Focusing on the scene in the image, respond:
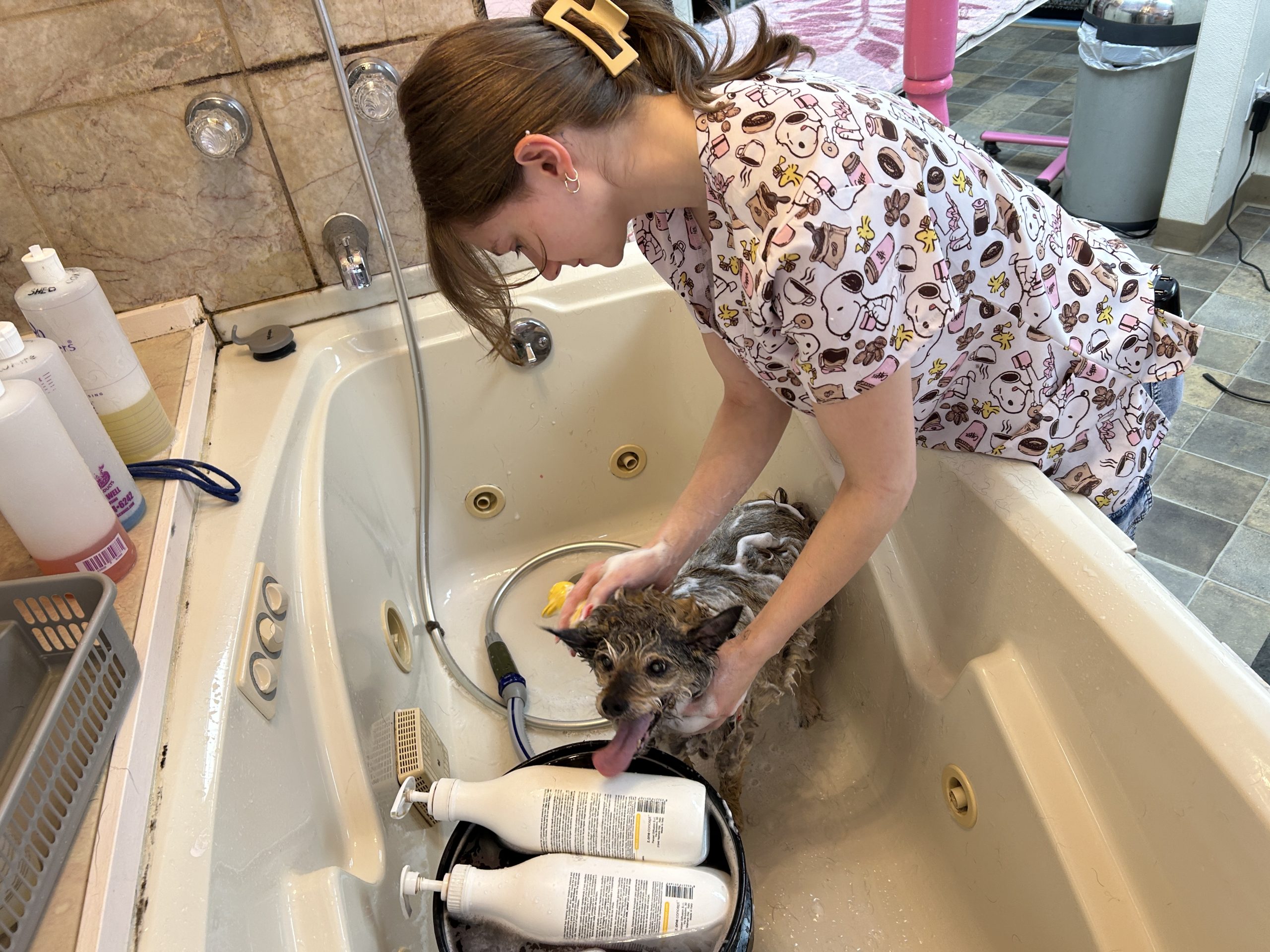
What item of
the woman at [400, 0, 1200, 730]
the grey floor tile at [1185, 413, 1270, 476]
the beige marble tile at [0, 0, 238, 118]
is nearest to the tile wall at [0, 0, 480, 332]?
the beige marble tile at [0, 0, 238, 118]

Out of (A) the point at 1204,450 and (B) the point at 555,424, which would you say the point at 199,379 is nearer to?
(B) the point at 555,424

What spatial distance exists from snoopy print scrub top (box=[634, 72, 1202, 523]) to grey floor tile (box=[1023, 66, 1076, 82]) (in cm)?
342

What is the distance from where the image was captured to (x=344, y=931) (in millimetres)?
847

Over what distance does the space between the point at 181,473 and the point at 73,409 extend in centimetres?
19

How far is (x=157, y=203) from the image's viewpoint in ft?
4.81

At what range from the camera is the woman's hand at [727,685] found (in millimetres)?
966

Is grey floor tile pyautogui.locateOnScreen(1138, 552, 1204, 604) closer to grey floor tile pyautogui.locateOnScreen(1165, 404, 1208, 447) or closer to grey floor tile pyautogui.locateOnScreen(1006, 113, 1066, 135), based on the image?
grey floor tile pyautogui.locateOnScreen(1165, 404, 1208, 447)

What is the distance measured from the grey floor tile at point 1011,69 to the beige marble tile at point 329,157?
11.7 feet

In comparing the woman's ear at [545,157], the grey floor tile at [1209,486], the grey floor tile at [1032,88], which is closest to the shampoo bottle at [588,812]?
the woman's ear at [545,157]

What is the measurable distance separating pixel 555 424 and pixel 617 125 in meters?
0.99

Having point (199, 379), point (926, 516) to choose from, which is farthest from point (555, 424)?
point (926, 516)

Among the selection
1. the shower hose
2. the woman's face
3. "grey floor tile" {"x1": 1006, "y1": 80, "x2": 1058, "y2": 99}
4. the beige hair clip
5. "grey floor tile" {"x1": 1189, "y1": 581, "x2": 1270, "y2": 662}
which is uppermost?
the beige hair clip

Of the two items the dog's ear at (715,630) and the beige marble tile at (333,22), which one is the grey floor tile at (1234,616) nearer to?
the dog's ear at (715,630)

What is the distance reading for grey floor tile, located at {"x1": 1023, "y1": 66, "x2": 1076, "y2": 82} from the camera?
400cm
